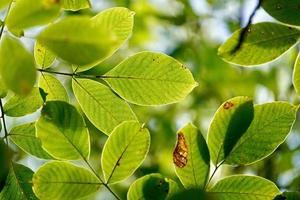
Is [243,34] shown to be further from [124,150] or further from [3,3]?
[3,3]

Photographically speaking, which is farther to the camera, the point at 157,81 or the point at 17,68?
the point at 157,81

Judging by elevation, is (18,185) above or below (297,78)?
below

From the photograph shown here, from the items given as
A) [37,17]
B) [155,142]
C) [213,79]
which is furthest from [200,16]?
[37,17]

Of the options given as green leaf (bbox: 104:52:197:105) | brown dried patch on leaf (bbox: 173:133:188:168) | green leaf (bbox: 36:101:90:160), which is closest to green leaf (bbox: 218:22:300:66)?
green leaf (bbox: 104:52:197:105)

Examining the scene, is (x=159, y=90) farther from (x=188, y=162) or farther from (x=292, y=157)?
(x=292, y=157)

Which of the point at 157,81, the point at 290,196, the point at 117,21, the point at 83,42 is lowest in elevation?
the point at 290,196

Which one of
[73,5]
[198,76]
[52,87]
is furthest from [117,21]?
[198,76]

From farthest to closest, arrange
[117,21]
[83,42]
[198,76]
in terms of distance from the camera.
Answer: [198,76], [117,21], [83,42]
